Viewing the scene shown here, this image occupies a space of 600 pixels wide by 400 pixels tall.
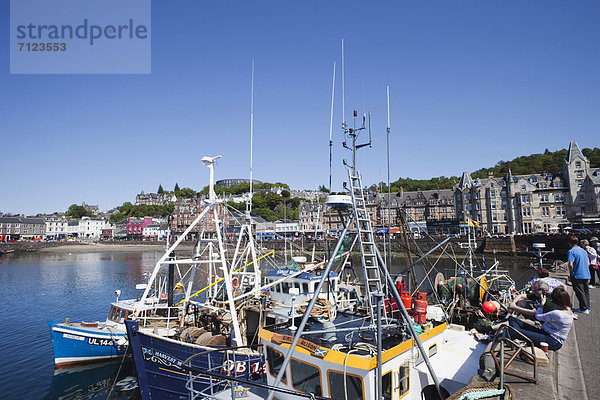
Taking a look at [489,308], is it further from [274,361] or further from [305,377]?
[274,361]

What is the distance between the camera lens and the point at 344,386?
8.09m

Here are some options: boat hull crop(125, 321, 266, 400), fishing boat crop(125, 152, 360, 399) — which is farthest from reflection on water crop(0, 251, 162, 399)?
fishing boat crop(125, 152, 360, 399)

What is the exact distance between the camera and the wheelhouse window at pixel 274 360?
9703 mm

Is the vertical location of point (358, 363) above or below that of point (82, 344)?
above

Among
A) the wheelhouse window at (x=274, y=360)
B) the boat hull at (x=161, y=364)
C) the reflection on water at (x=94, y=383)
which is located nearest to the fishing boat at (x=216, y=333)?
the boat hull at (x=161, y=364)

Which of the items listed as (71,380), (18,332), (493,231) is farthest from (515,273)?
(18,332)

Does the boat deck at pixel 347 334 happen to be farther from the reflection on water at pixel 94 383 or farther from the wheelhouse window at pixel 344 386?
the reflection on water at pixel 94 383

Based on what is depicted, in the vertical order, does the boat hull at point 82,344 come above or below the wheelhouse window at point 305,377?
below

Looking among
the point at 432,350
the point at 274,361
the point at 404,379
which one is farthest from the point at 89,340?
the point at 432,350

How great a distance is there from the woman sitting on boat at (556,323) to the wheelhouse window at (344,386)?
12.7 ft

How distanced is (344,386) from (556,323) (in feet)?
15.5

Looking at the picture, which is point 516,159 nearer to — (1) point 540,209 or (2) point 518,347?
(1) point 540,209

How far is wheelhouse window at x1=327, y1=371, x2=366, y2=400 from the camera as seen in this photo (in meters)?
8.02

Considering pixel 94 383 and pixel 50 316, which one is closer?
pixel 94 383
